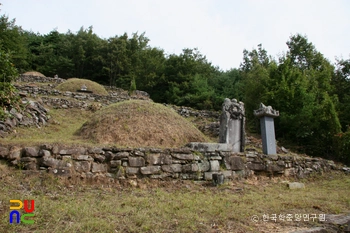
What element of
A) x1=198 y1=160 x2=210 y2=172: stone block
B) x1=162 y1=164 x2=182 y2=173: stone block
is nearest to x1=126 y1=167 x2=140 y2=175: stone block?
x1=162 y1=164 x2=182 y2=173: stone block

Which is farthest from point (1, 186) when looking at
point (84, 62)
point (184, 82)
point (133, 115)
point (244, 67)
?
point (84, 62)

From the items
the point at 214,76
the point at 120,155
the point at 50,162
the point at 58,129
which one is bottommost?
the point at 50,162

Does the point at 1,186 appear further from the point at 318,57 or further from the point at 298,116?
the point at 318,57

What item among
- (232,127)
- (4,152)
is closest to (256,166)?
(232,127)

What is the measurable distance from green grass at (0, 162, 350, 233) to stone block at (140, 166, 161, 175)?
0.18 meters

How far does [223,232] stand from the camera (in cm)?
341

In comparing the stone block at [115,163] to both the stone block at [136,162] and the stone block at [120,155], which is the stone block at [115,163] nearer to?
the stone block at [120,155]

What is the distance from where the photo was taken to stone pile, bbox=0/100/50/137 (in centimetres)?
800

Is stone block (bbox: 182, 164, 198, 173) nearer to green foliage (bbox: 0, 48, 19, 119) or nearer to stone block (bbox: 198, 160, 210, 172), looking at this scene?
stone block (bbox: 198, 160, 210, 172)

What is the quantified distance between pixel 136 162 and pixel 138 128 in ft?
6.37

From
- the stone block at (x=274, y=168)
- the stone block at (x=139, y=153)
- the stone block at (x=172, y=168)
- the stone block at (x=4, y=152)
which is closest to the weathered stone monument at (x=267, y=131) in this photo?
the stone block at (x=274, y=168)

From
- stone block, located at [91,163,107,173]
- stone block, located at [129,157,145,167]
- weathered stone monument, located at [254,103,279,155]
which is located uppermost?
weathered stone monument, located at [254,103,279,155]

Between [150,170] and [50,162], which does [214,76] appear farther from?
[50,162]

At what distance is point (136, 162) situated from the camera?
5.95 metres
